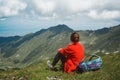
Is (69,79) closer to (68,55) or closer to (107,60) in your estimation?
(68,55)

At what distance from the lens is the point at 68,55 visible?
24625 millimetres

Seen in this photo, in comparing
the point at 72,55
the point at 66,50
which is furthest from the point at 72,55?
the point at 66,50

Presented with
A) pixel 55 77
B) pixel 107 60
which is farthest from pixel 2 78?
A: pixel 107 60

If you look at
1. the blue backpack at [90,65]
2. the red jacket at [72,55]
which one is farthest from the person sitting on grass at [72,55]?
the blue backpack at [90,65]

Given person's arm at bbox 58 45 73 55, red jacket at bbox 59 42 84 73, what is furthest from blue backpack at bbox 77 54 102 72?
person's arm at bbox 58 45 73 55

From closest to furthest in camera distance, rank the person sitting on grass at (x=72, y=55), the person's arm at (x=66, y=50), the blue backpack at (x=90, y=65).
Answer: the blue backpack at (x=90, y=65) < the person sitting on grass at (x=72, y=55) < the person's arm at (x=66, y=50)

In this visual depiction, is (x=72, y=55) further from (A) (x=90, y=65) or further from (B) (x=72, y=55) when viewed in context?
(A) (x=90, y=65)

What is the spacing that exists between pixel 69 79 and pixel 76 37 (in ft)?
14.4

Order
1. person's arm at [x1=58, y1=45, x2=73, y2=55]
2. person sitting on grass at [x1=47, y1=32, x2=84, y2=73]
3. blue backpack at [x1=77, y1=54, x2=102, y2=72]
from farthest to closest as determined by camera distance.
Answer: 1. person's arm at [x1=58, y1=45, x2=73, y2=55]
2. person sitting on grass at [x1=47, y1=32, x2=84, y2=73]
3. blue backpack at [x1=77, y1=54, x2=102, y2=72]

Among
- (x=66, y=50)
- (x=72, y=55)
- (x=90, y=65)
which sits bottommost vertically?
(x=90, y=65)

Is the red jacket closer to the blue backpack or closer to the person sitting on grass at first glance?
the person sitting on grass

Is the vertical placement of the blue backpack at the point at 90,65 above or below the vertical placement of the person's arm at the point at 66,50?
below

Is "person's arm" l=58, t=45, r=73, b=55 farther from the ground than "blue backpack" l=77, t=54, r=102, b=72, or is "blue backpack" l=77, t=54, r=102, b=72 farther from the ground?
"person's arm" l=58, t=45, r=73, b=55

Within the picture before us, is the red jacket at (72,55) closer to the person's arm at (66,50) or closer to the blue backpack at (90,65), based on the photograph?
the person's arm at (66,50)
